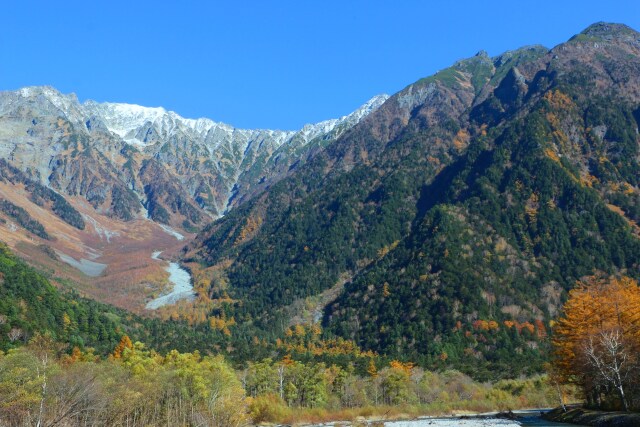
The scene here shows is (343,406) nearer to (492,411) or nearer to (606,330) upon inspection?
(492,411)

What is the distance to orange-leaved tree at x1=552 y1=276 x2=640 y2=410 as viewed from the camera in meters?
64.2

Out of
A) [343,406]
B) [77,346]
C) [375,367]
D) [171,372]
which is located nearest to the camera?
[171,372]

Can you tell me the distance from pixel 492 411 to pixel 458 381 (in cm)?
3213

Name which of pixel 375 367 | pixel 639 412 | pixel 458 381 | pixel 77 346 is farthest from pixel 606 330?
pixel 77 346

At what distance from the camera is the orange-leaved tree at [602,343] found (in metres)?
64.2

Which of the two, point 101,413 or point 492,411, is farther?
point 492,411

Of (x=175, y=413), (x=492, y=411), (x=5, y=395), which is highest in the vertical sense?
(x=5, y=395)

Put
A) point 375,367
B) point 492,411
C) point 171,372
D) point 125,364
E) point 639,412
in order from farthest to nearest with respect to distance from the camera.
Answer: point 375,367, point 492,411, point 125,364, point 171,372, point 639,412

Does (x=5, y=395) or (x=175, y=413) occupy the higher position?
(x=5, y=395)

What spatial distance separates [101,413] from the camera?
71438mm

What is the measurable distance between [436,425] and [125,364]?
53.7 meters

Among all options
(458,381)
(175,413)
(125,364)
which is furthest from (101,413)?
(458,381)

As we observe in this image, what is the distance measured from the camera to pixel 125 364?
311 feet

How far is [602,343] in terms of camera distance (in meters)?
63.9
